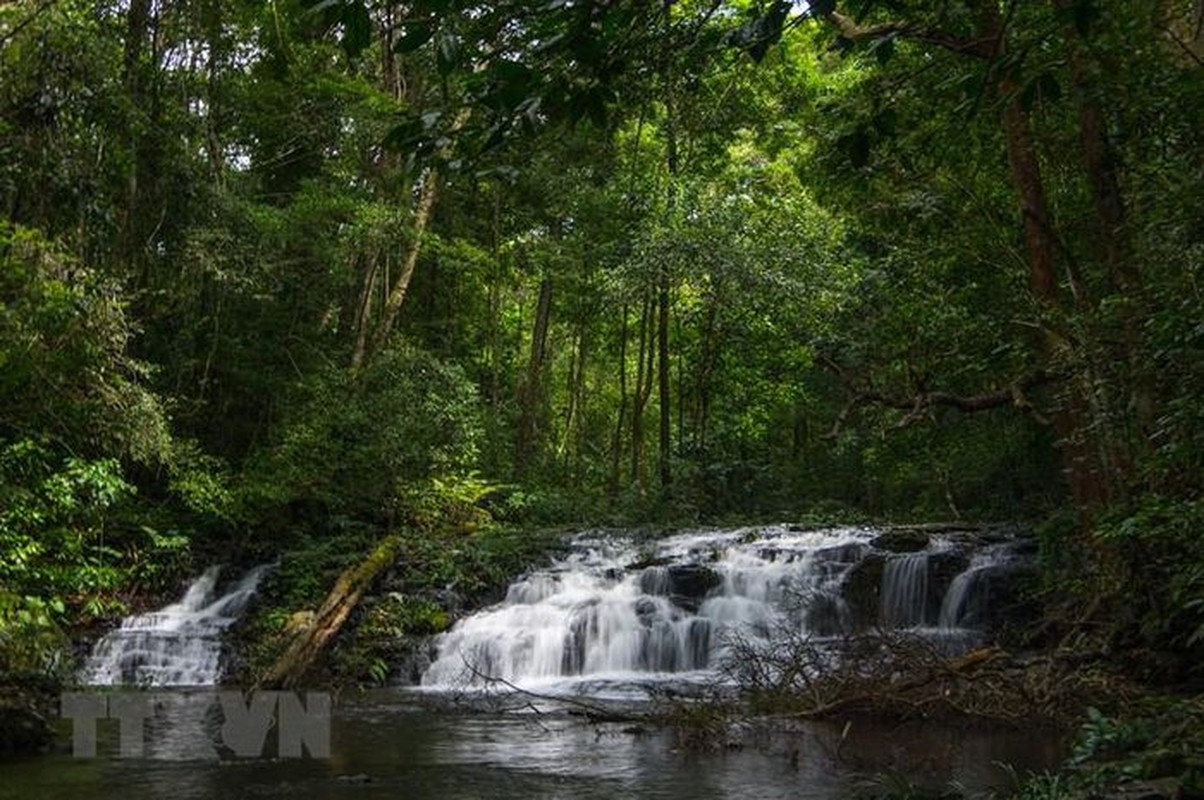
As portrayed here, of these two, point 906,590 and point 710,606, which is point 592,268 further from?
point 906,590

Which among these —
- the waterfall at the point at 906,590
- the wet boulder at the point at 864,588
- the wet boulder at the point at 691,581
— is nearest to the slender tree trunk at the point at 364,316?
the wet boulder at the point at 691,581

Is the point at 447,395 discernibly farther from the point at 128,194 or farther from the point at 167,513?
the point at 128,194

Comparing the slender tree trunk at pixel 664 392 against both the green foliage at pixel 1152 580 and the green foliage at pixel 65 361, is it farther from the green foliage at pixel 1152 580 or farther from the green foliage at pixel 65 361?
the green foliage at pixel 1152 580

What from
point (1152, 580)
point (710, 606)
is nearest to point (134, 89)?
point (710, 606)

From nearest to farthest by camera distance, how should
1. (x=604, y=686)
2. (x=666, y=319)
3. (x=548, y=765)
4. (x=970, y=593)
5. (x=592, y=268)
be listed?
(x=548, y=765)
(x=604, y=686)
(x=970, y=593)
(x=666, y=319)
(x=592, y=268)

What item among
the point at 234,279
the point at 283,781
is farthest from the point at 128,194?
the point at 283,781

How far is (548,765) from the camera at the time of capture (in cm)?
717

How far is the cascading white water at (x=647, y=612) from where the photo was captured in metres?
12.6

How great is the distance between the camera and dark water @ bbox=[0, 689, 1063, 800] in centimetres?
632

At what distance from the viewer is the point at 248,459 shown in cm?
1642

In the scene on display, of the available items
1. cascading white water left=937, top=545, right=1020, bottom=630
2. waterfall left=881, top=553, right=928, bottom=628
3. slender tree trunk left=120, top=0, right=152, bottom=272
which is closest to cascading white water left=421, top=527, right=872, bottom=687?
waterfall left=881, top=553, right=928, bottom=628

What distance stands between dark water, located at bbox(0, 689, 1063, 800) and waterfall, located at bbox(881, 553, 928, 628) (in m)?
5.29

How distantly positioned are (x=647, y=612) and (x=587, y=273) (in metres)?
11.4

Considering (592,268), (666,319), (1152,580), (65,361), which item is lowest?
(1152,580)
